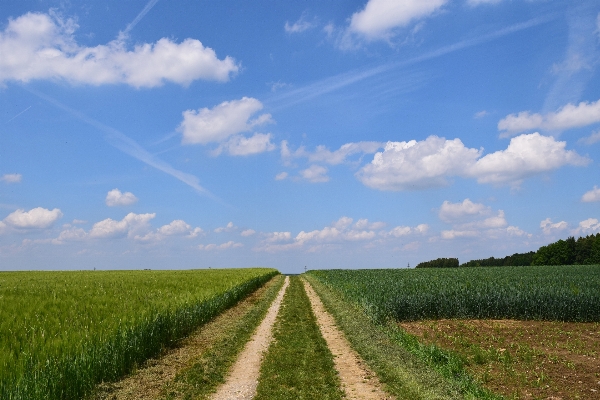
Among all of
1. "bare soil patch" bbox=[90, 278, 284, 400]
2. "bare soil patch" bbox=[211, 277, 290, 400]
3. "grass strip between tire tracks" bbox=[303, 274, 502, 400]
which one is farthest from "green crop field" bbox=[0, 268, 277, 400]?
"grass strip between tire tracks" bbox=[303, 274, 502, 400]

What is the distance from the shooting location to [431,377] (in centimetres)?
1047

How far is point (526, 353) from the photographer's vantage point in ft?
43.3

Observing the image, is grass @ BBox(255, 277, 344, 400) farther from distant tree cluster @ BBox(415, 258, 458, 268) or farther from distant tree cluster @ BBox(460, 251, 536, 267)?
distant tree cluster @ BBox(415, 258, 458, 268)

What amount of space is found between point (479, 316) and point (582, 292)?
6227 millimetres

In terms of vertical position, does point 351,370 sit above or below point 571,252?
below

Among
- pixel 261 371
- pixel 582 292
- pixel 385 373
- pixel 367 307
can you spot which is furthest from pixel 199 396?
pixel 582 292

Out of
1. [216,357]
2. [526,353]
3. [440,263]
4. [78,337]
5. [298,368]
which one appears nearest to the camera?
[78,337]

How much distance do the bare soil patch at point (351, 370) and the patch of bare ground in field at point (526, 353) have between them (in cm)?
298

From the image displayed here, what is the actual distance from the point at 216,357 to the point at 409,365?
19.2 ft

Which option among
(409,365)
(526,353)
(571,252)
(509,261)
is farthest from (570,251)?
(409,365)

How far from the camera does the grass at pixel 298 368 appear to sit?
31.6 ft

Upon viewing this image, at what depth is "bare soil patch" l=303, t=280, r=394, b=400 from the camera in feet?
31.1

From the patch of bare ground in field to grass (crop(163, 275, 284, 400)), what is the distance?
6889 millimetres

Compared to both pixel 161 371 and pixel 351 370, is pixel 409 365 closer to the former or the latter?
pixel 351 370
